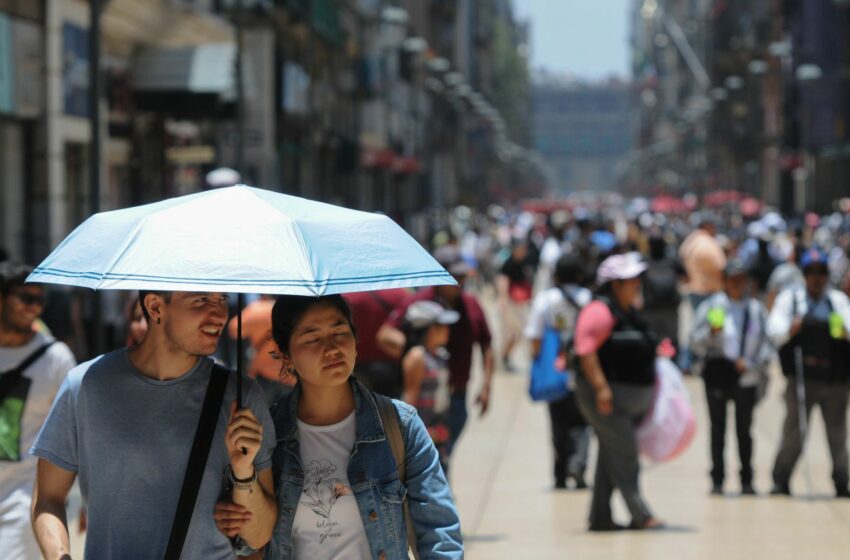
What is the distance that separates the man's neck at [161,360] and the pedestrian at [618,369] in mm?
6107

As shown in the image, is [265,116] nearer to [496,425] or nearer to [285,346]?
[496,425]

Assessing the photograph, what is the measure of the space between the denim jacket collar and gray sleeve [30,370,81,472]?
19.5 inches

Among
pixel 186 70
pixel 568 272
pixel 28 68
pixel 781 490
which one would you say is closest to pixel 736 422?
pixel 781 490

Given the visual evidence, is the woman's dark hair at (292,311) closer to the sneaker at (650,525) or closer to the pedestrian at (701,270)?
the sneaker at (650,525)

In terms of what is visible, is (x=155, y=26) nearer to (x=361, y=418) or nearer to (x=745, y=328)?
(x=745, y=328)

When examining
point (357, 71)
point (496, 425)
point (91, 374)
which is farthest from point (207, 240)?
point (357, 71)

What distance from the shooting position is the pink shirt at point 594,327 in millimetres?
10445

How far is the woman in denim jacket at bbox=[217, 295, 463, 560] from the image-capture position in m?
4.55

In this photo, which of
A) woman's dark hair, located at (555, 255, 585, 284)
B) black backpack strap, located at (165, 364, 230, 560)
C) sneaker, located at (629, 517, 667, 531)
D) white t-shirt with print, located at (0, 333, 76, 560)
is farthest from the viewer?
woman's dark hair, located at (555, 255, 585, 284)

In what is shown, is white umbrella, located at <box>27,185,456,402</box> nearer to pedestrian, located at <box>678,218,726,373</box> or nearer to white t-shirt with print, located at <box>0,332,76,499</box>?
white t-shirt with print, located at <box>0,332,76,499</box>

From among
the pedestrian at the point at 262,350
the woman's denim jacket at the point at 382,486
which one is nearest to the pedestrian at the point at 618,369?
the pedestrian at the point at 262,350

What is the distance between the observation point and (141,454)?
4.43 meters

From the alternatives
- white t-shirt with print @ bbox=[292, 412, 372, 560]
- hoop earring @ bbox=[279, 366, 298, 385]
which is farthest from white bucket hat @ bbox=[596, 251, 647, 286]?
white t-shirt with print @ bbox=[292, 412, 372, 560]

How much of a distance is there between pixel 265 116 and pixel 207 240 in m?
32.6
